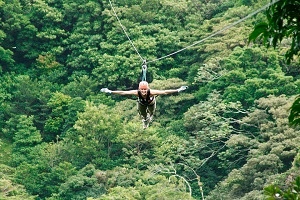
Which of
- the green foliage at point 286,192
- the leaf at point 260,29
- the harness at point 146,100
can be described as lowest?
the harness at point 146,100

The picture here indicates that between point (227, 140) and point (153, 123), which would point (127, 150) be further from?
point (227, 140)

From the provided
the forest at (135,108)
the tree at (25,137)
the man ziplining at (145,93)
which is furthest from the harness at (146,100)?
the tree at (25,137)

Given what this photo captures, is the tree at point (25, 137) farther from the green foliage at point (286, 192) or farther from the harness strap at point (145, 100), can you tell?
the green foliage at point (286, 192)

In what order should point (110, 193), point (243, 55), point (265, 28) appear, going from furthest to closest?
point (243, 55) → point (110, 193) → point (265, 28)

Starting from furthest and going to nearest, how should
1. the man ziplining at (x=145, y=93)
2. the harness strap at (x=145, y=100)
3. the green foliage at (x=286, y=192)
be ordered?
the harness strap at (x=145, y=100), the man ziplining at (x=145, y=93), the green foliage at (x=286, y=192)

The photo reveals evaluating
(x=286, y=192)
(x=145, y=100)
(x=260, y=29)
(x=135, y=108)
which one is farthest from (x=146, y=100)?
(x=135, y=108)

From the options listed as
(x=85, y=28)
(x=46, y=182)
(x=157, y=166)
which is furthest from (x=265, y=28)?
(x=85, y=28)

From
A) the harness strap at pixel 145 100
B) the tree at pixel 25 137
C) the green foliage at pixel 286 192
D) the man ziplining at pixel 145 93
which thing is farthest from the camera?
the tree at pixel 25 137

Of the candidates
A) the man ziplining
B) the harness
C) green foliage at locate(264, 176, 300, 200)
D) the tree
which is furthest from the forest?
green foliage at locate(264, 176, 300, 200)

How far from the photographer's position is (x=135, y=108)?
787 inches

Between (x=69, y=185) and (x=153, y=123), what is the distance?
3.11m

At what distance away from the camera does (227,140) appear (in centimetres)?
1806

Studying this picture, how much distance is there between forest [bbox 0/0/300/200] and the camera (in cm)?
1689

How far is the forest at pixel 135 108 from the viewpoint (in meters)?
16.9
